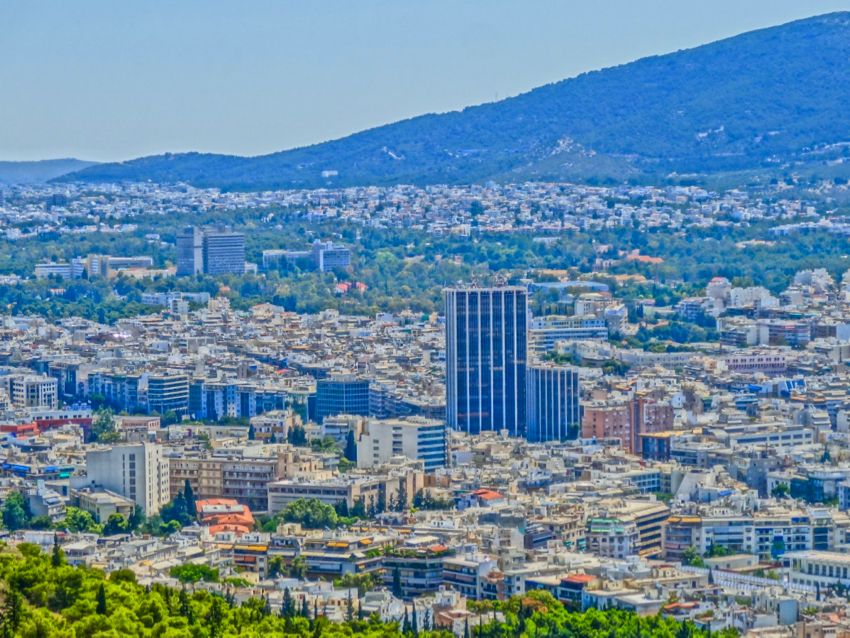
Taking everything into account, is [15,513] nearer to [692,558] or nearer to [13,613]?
[692,558]

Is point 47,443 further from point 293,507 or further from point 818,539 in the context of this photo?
point 818,539

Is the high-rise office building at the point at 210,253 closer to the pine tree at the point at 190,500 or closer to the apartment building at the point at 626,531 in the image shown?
the pine tree at the point at 190,500

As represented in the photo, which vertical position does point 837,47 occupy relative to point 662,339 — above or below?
above

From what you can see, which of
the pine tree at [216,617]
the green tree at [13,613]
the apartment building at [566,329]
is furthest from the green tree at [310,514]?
the apartment building at [566,329]

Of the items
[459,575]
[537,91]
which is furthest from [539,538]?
[537,91]

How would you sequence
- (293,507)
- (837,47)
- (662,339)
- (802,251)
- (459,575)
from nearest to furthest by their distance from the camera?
(459,575) < (293,507) < (662,339) < (802,251) < (837,47)

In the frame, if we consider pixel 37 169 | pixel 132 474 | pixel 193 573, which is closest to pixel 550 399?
pixel 132 474
